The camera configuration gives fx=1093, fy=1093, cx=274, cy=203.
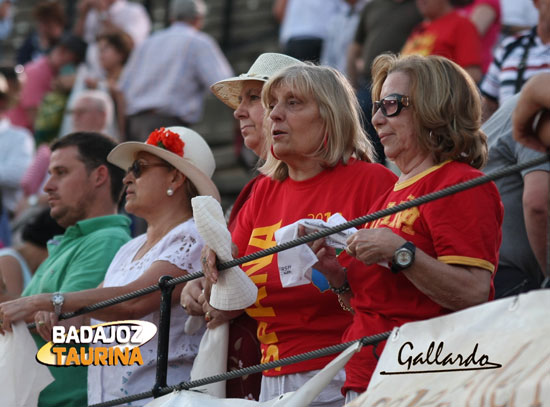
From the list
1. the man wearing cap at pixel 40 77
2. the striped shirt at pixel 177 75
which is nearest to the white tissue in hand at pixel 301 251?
the striped shirt at pixel 177 75

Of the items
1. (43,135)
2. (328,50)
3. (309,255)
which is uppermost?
(309,255)

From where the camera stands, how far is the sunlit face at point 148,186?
16.9 feet

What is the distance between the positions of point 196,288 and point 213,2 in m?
10.6

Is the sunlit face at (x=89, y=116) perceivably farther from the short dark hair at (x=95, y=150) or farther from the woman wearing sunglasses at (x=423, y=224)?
the woman wearing sunglasses at (x=423, y=224)

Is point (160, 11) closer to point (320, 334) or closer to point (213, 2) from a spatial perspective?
point (213, 2)

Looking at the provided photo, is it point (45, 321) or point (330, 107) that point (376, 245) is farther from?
point (45, 321)

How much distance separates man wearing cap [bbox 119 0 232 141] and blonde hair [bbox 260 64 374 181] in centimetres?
527

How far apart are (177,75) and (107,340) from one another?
17.7 ft

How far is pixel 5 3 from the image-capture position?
14.1 meters

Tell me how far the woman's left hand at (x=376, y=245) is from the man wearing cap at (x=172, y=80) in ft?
20.7

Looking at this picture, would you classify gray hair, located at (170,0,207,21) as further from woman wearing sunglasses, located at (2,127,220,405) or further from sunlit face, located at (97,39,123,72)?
woman wearing sunglasses, located at (2,127,220,405)

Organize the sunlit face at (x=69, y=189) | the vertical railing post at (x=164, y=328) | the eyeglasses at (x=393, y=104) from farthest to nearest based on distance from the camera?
the sunlit face at (x=69, y=189), the vertical railing post at (x=164, y=328), the eyeglasses at (x=393, y=104)

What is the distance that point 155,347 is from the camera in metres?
4.81

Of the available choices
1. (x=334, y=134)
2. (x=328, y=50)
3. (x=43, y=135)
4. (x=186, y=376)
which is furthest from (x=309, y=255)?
(x=43, y=135)
